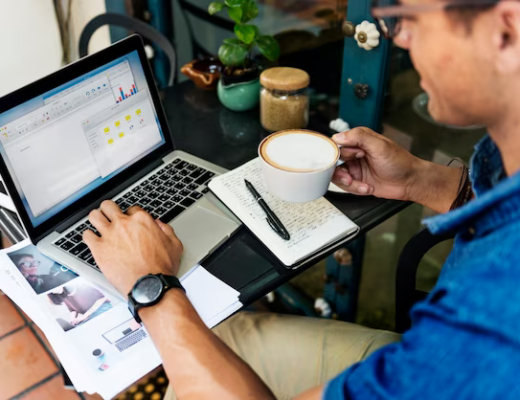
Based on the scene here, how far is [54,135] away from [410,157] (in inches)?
27.3

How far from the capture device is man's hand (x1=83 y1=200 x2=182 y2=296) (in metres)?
0.86

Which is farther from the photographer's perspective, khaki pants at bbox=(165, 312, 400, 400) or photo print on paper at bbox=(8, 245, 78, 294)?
khaki pants at bbox=(165, 312, 400, 400)

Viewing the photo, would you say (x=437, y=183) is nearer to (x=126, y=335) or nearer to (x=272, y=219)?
(x=272, y=219)

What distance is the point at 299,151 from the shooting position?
3.04 ft

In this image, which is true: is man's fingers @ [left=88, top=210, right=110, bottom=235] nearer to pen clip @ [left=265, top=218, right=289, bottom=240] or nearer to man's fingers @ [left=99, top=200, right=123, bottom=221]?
man's fingers @ [left=99, top=200, right=123, bottom=221]

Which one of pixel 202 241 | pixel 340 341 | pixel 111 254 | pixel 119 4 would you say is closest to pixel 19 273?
pixel 111 254

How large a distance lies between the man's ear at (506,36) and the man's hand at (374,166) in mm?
458

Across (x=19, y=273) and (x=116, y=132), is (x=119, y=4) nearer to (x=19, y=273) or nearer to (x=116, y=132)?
(x=116, y=132)

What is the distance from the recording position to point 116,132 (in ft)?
3.48

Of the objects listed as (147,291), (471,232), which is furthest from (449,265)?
(147,291)

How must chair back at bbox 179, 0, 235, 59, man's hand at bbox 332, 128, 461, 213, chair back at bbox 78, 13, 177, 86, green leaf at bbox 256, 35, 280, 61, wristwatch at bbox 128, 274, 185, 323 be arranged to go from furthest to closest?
chair back at bbox 179, 0, 235, 59, chair back at bbox 78, 13, 177, 86, green leaf at bbox 256, 35, 280, 61, man's hand at bbox 332, 128, 461, 213, wristwatch at bbox 128, 274, 185, 323

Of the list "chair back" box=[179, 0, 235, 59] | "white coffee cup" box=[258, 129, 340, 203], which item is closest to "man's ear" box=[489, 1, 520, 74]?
"white coffee cup" box=[258, 129, 340, 203]

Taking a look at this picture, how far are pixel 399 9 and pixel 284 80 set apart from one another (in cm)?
60

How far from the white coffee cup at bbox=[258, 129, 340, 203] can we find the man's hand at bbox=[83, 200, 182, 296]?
0.22 meters
